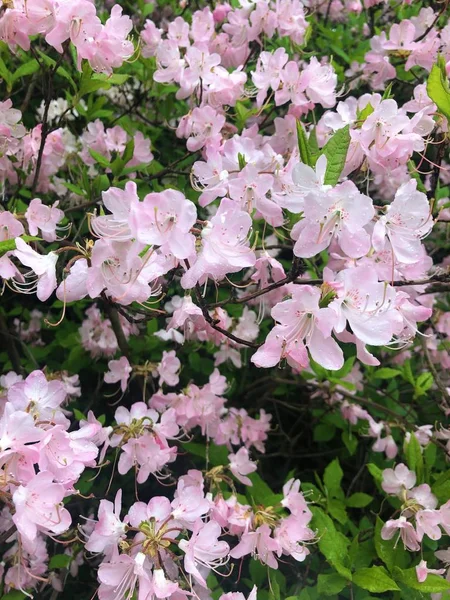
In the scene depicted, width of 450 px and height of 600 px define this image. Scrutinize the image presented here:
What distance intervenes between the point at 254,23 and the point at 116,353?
1344mm

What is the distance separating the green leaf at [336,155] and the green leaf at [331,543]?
1021 millimetres

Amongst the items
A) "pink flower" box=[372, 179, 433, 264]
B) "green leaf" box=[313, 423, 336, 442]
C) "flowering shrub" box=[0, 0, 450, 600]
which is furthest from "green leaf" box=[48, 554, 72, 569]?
"pink flower" box=[372, 179, 433, 264]

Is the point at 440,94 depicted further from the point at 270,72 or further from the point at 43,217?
the point at 43,217

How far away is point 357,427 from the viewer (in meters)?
2.32

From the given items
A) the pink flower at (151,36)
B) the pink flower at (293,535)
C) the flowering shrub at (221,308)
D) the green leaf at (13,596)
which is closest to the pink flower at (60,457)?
the flowering shrub at (221,308)

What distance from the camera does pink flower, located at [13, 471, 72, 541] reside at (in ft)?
3.54

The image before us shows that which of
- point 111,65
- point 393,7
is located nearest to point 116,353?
point 111,65

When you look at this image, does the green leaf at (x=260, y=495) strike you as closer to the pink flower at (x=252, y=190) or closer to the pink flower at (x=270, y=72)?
the pink flower at (x=252, y=190)

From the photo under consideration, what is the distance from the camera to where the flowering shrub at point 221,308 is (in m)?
1.15

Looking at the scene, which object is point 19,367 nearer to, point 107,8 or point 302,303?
point 302,303

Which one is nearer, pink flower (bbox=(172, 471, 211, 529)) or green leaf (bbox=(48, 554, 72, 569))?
pink flower (bbox=(172, 471, 211, 529))

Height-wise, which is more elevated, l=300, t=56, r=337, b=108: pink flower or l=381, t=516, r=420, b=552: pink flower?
l=300, t=56, r=337, b=108: pink flower

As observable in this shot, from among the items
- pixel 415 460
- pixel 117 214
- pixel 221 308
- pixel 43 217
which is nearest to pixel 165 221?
pixel 117 214

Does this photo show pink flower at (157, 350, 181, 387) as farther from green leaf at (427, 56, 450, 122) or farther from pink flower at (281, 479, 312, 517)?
green leaf at (427, 56, 450, 122)
